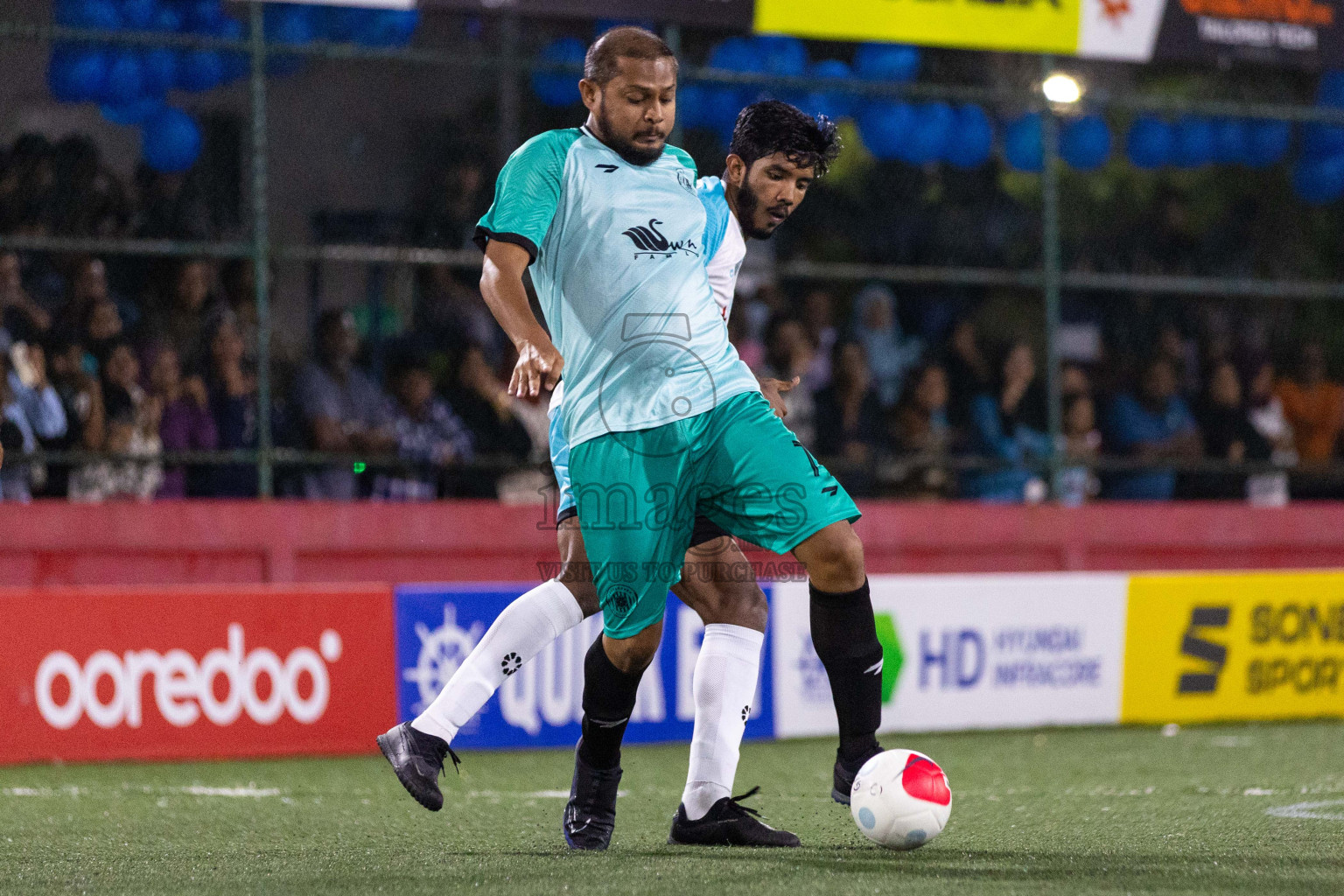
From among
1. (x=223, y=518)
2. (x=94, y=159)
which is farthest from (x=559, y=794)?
(x=94, y=159)

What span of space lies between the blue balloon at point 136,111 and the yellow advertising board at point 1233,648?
5582 mm

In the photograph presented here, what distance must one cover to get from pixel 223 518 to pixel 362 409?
3.01 ft

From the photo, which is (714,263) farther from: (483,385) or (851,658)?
(483,385)

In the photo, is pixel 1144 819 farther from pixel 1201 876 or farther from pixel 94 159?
pixel 94 159

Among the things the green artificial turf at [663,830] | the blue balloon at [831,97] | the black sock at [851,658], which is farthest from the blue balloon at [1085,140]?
the black sock at [851,658]

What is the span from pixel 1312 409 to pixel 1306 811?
6914mm

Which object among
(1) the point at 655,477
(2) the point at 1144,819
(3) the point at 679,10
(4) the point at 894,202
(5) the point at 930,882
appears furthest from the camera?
(4) the point at 894,202

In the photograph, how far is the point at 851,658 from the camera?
13.3ft

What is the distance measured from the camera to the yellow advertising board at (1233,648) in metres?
8.78

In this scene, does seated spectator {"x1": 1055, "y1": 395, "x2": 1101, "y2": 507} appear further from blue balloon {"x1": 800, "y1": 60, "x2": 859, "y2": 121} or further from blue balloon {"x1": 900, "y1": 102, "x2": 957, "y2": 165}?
blue balloon {"x1": 800, "y1": 60, "x2": 859, "y2": 121}

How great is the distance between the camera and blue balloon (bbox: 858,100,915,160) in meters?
10.6

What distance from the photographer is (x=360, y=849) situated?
436 centimetres

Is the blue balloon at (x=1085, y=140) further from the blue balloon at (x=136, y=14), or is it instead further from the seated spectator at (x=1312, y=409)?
the blue balloon at (x=136, y=14)

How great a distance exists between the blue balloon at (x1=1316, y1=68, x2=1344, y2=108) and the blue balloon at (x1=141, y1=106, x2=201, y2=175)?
7.33 metres
